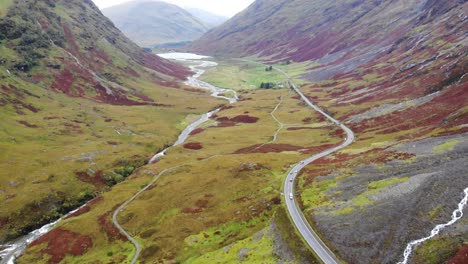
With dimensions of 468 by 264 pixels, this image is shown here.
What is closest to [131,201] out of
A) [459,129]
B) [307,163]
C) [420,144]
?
[307,163]

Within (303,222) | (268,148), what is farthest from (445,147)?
(268,148)

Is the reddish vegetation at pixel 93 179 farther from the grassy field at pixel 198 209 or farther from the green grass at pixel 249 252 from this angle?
the green grass at pixel 249 252

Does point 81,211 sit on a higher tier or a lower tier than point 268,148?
lower

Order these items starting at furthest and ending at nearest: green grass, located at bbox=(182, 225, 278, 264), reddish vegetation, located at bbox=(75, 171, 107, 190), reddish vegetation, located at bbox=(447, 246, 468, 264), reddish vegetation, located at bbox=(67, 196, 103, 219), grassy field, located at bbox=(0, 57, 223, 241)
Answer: reddish vegetation, located at bbox=(75, 171, 107, 190) < reddish vegetation, located at bbox=(67, 196, 103, 219) < grassy field, located at bbox=(0, 57, 223, 241) < green grass, located at bbox=(182, 225, 278, 264) < reddish vegetation, located at bbox=(447, 246, 468, 264)

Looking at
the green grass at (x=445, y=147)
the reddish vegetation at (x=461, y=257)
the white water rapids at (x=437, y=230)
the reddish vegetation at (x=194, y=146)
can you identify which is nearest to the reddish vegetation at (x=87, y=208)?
the reddish vegetation at (x=194, y=146)

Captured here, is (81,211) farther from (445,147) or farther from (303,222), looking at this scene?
(445,147)

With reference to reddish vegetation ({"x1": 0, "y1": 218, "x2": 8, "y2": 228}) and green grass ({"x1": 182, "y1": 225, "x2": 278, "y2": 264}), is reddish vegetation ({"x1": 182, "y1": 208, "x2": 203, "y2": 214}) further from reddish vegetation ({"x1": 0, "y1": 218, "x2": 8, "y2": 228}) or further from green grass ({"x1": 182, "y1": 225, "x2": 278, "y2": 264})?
reddish vegetation ({"x1": 0, "y1": 218, "x2": 8, "y2": 228})

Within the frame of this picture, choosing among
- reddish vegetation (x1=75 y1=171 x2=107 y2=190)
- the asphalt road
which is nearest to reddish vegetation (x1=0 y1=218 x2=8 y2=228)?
reddish vegetation (x1=75 y1=171 x2=107 y2=190)

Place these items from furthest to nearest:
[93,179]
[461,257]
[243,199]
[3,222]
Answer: [93,179] → [243,199] → [3,222] → [461,257]
